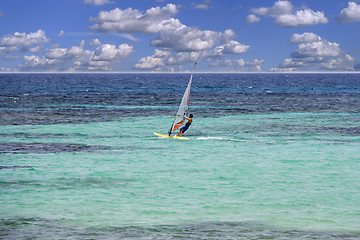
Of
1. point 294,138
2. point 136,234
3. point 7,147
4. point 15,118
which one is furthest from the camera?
point 15,118

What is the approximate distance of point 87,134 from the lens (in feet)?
140

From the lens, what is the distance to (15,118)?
55.9m

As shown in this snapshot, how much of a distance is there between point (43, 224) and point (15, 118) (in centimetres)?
4162

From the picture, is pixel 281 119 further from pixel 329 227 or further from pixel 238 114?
pixel 329 227

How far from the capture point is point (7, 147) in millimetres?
34906

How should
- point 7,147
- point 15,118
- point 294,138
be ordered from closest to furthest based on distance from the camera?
point 7,147 → point 294,138 → point 15,118

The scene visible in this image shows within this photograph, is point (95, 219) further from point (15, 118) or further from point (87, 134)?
point (15, 118)

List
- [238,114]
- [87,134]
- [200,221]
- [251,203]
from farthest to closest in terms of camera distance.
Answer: [238,114], [87,134], [251,203], [200,221]

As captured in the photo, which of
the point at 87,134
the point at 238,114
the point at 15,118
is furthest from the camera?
the point at 238,114

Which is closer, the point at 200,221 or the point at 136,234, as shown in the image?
the point at 136,234

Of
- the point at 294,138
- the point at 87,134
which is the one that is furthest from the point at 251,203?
the point at 87,134

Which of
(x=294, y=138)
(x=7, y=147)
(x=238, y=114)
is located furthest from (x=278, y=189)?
(x=238, y=114)

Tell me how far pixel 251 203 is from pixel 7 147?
21.5 meters

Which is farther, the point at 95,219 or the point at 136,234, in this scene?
the point at 95,219
